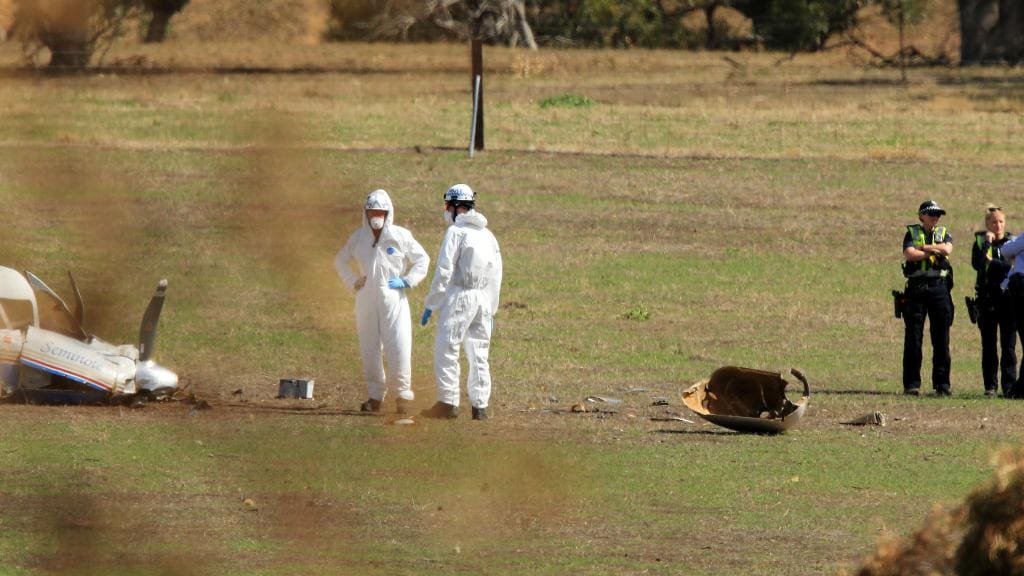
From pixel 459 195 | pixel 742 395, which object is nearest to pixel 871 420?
pixel 742 395

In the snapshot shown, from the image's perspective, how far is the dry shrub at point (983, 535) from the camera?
3.35 m

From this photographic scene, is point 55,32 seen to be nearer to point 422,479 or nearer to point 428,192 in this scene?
point 422,479

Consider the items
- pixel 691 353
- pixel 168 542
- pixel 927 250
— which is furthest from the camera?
pixel 691 353

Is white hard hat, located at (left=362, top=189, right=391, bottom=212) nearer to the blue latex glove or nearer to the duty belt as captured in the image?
the blue latex glove

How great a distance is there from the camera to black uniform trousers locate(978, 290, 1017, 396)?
1455 centimetres

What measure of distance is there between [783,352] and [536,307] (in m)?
3.76

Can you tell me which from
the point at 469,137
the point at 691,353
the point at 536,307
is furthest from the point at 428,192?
the point at 691,353

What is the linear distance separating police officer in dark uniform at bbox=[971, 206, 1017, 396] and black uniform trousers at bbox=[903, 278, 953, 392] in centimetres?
35

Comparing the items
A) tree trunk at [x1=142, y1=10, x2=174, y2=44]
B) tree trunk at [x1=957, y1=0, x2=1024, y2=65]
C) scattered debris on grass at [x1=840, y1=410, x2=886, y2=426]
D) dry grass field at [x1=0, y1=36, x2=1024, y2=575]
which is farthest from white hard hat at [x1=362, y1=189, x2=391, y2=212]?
tree trunk at [x1=957, y1=0, x2=1024, y2=65]

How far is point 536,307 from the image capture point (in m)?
20.0

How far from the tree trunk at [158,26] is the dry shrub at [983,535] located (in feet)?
6.46

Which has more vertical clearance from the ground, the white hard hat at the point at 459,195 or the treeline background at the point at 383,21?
the white hard hat at the point at 459,195

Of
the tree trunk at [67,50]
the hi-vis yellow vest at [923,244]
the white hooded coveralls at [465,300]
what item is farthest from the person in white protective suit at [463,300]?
the tree trunk at [67,50]

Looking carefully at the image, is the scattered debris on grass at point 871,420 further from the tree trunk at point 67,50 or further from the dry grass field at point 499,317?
the tree trunk at point 67,50
